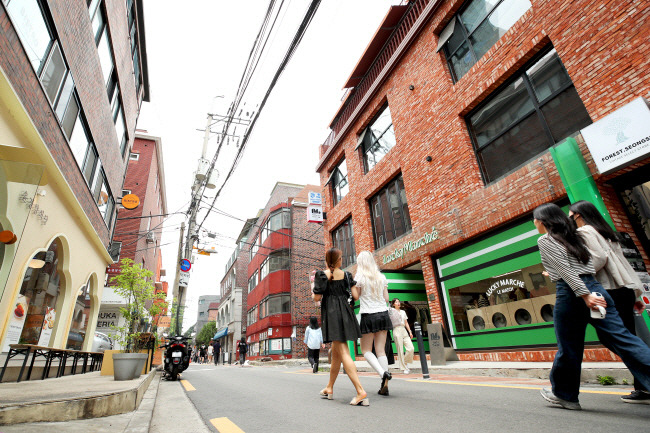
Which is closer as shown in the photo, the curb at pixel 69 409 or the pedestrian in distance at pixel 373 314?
the curb at pixel 69 409

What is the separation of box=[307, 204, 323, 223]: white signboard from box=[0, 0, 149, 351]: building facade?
8915mm

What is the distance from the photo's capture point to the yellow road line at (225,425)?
2.64 metres

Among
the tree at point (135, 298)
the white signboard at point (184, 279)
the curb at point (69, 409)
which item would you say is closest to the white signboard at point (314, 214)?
the white signboard at point (184, 279)

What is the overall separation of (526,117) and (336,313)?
709 cm

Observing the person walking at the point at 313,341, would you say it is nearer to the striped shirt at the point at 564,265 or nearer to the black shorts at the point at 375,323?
the black shorts at the point at 375,323

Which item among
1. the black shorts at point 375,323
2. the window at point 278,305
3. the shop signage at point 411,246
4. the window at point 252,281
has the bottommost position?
the black shorts at point 375,323

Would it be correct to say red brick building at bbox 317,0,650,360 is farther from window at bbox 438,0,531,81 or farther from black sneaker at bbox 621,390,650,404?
black sneaker at bbox 621,390,650,404

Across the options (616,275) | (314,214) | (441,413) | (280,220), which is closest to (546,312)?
(616,275)

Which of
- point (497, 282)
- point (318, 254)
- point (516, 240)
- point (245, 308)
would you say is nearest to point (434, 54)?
point (516, 240)

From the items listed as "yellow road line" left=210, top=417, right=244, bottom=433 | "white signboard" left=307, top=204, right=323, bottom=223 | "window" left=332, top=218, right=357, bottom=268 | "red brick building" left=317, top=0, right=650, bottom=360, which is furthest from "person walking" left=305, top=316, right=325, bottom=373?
"yellow road line" left=210, top=417, right=244, bottom=433

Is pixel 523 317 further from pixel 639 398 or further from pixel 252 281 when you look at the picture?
pixel 252 281

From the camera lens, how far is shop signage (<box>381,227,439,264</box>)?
981 cm

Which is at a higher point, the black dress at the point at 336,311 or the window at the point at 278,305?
the window at the point at 278,305

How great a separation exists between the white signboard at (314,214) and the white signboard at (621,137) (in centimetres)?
1301
